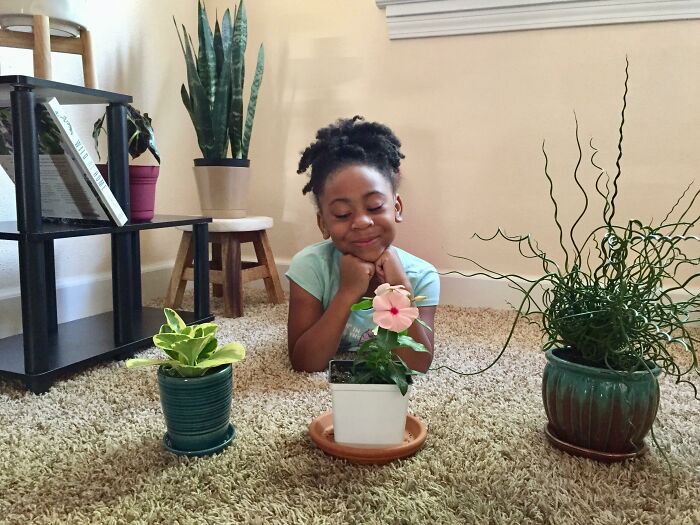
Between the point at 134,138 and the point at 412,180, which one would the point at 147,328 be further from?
the point at 412,180

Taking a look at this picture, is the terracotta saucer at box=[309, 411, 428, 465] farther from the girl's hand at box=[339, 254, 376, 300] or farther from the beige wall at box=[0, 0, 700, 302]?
the beige wall at box=[0, 0, 700, 302]

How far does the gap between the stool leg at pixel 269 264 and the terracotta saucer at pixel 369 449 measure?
94 centimetres

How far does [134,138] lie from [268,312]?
0.61 meters

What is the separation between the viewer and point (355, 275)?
3.47 feet

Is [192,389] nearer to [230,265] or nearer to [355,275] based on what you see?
[355,275]

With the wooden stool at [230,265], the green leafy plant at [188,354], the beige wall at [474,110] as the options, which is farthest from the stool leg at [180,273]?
the green leafy plant at [188,354]

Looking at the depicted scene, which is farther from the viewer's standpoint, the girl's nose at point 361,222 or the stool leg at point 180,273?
the stool leg at point 180,273

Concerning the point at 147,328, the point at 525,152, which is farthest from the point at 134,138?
the point at 525,152

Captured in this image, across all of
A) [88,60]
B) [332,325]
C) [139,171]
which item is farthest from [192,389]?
[88,60]

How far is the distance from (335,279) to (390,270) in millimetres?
131

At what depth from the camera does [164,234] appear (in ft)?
6.06

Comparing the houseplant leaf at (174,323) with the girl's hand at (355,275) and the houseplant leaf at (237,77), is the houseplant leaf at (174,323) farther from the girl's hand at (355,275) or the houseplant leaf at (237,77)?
the houseplant leaf at (237,77)

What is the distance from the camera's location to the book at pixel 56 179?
1033mm

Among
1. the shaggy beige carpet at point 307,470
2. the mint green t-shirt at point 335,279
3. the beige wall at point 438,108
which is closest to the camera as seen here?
the shaggy beige carpet at point 307,470
